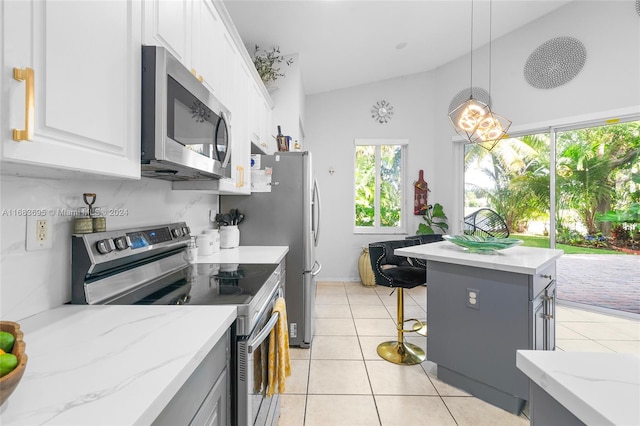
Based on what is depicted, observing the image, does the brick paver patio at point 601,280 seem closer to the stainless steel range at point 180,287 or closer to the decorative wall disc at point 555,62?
the decorative wall disc at point 555,62

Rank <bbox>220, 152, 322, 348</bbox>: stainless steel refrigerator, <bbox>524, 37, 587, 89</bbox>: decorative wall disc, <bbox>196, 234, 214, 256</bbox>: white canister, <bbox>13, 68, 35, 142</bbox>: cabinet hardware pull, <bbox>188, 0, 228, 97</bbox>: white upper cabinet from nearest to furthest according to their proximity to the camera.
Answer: <bbox>13, 68, 35, 142</bbox>: cabinet hardware pull < <bbox>188, 0, 228, 97</bbox>: white upper cabinet < <bbox>196, 234, 214, 256</bbox>: white canister < <bbox>220, 152, 322, 348</bbox>: stainless steel refrigerator < <bbox>524, 37, 587, 89</bbox>: decorative wall disc

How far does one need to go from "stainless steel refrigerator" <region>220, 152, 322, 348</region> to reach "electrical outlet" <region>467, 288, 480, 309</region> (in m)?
1.25

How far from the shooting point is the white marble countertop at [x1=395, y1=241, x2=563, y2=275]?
1717 millimetres

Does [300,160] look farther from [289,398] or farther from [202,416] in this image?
[202,416]

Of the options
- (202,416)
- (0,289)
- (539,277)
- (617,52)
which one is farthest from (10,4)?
(617,52)

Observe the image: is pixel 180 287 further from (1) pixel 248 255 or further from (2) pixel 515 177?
(2) pixel 515 177

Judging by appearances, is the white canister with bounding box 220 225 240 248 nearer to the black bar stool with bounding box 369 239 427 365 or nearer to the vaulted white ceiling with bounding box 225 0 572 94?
the black bar stool with bounding box 369 239 427 365

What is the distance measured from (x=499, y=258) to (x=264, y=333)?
1.54m

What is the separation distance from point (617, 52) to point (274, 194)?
3.83 metres

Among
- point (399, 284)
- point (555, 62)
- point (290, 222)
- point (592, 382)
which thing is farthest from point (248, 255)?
point (555, 62)

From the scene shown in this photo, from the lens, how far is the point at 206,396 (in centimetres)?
85

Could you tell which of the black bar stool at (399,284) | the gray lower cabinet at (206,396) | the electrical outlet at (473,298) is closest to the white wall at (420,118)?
the black bar stool at (399,284)

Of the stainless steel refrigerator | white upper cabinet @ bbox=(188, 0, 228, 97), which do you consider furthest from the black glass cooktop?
white upper cabinet @ bbox=(188, 0, 228, 97)

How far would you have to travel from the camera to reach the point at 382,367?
2.30 meters
